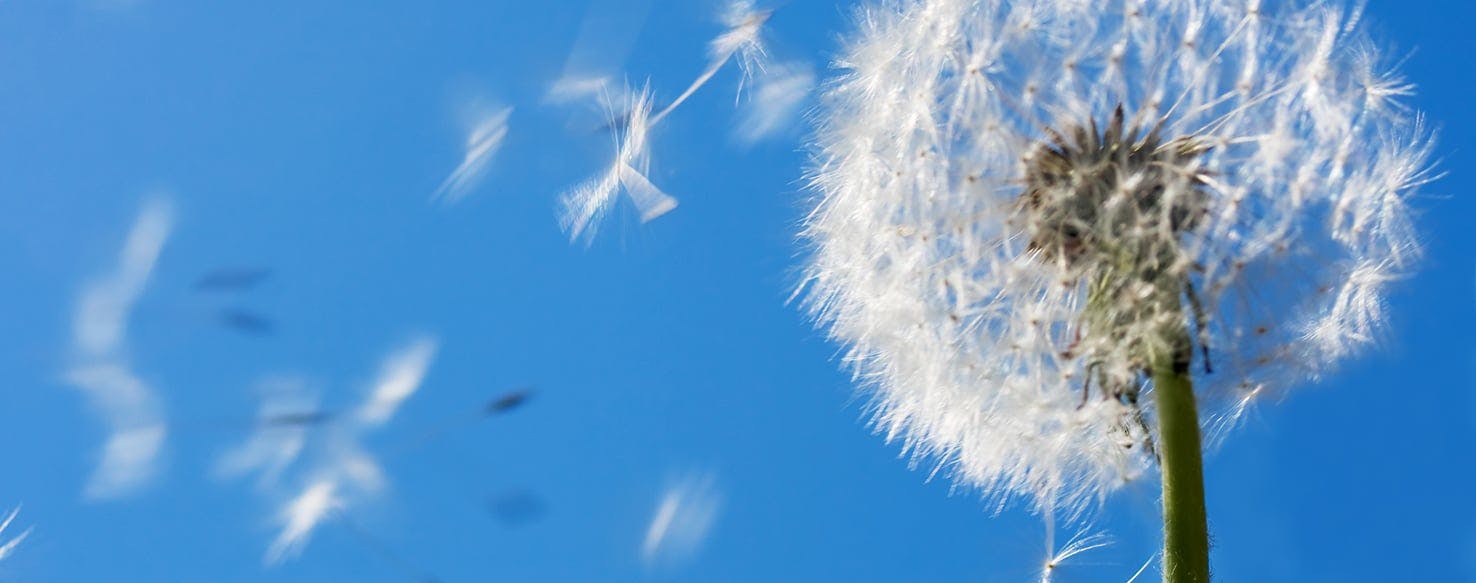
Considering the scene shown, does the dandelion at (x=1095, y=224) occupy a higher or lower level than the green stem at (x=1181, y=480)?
higher

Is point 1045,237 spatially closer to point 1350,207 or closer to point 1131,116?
point 1131,116

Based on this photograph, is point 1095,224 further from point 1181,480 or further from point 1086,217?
point 1181,480

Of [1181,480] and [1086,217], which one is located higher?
[1086,217]

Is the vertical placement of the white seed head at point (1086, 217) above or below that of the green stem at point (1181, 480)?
above

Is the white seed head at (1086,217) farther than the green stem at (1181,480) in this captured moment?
Yes

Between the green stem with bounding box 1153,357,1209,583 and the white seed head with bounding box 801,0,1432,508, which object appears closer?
the green stem with bounding box 1153,357,1209,583

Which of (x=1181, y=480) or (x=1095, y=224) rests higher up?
(x=1095, y=224)

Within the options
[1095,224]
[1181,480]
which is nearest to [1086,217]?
[1095,224]

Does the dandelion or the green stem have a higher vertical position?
the dandelion
